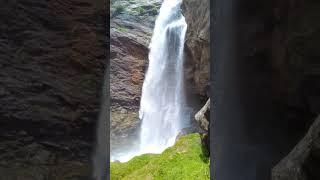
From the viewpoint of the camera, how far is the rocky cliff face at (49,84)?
352cm

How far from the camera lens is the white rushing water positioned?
21.0 m

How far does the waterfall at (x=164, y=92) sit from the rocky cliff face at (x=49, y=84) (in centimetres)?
1677

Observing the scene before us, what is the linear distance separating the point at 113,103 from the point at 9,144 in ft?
64.6

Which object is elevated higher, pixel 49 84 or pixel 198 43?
pixel 198 43

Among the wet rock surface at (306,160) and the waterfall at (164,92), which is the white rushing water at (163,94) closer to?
the waterfall at (164,92)

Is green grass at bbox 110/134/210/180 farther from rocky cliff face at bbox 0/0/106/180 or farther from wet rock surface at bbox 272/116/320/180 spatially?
wet rock surface at bbox 272/116/320/180

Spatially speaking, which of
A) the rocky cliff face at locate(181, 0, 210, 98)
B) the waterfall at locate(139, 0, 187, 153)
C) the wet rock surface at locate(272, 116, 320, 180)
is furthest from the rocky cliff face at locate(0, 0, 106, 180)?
the waterfall at locate(139, 0, 187, 153)

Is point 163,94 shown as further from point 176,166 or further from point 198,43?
point 176,166

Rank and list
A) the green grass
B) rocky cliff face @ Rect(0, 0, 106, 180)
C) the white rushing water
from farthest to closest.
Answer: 1. the white rushing water
2. the green grass
3. rocky cliff face @ Rect(0, 0, 106, 180)

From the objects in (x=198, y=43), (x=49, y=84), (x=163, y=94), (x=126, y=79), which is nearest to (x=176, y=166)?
(x=198, y=43)

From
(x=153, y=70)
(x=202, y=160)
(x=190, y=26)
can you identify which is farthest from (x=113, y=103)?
(x=202, y=160)

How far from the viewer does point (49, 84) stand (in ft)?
12.0

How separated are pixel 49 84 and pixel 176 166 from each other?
1005 cm

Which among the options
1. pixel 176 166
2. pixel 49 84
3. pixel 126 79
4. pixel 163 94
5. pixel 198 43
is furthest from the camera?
pixel 126 79
